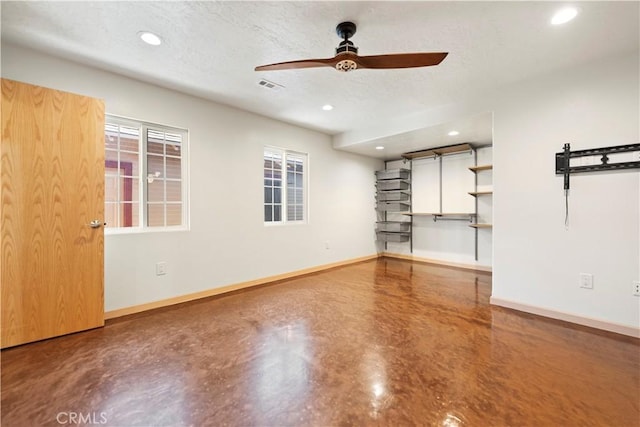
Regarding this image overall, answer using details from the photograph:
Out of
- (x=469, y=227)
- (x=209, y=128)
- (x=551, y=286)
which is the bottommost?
(x=551, y=286)

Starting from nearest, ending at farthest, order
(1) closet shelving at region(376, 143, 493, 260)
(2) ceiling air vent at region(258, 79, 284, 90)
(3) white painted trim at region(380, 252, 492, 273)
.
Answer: (2) ceiling air vent at region(258, 79, 284, 90)
(3) white painted trim at region(380, 252, 492, 273)
(1) closet shelving at region(376, 143, 493, 260)

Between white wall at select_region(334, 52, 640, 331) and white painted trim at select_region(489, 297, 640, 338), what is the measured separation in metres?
0.03

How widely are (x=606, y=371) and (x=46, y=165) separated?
4685mm

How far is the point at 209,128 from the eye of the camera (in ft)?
11.7

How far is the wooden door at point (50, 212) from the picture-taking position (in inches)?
86.7

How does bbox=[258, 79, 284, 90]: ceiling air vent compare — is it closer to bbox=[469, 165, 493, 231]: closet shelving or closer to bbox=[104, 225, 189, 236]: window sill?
bbox=[104, 225, 189, 236]: window sill

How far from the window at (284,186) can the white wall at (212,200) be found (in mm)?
154

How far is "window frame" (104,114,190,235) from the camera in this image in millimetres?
2969

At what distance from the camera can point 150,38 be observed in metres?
2.22

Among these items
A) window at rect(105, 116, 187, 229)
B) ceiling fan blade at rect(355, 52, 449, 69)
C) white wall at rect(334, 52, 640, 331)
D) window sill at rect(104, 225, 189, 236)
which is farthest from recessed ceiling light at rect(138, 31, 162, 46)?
white wall at rect(334, 52, 640, 331)

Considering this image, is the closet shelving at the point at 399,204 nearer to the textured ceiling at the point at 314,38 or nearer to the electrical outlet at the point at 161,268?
the textured ceiling at the point at 314,38

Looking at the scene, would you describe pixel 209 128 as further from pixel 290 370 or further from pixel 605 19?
pixel 605 19

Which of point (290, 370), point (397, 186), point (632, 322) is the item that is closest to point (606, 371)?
point (632, 322)

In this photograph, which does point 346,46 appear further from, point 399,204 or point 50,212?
point 399,204
